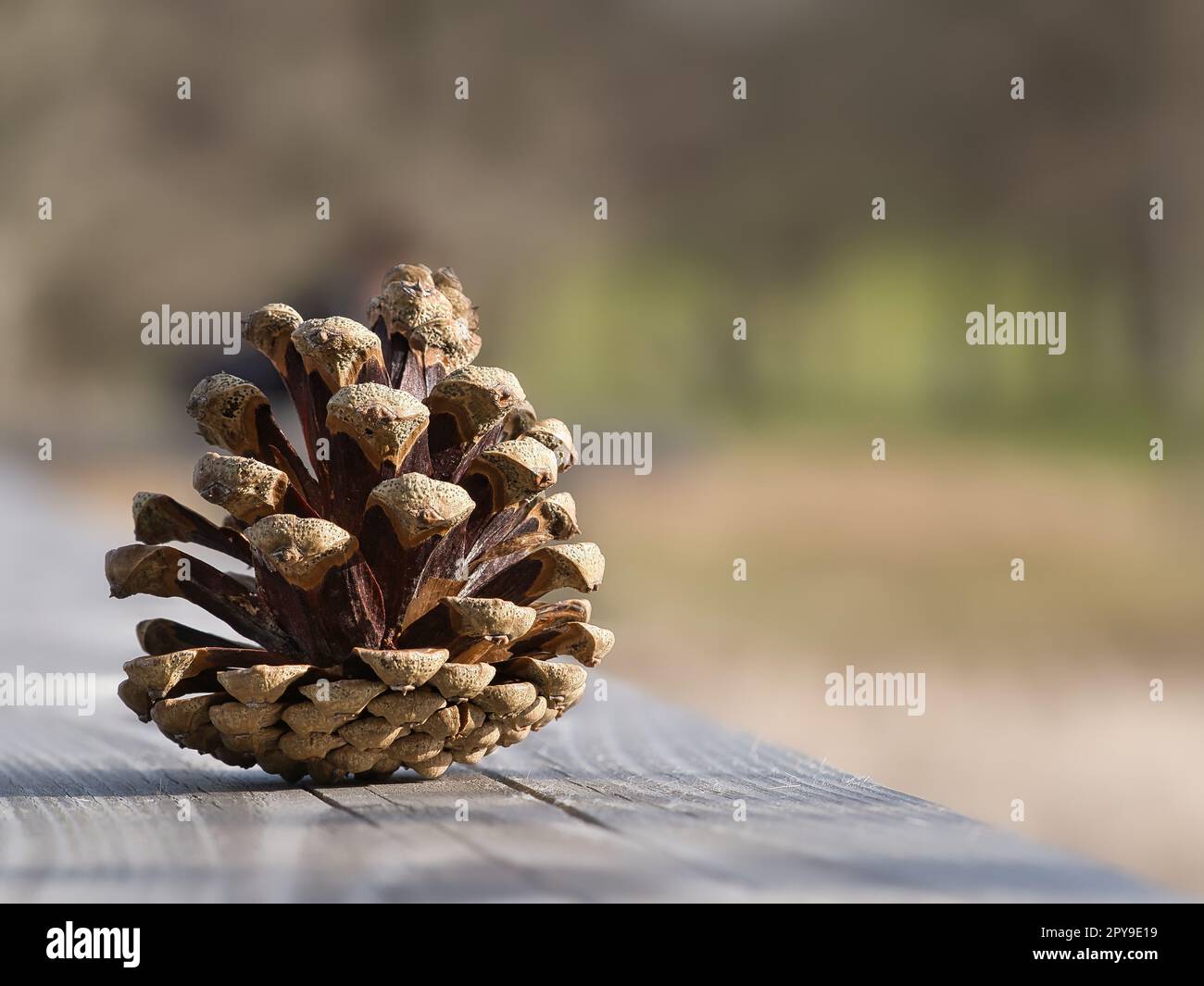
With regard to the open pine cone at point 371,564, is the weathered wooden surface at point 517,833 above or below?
below

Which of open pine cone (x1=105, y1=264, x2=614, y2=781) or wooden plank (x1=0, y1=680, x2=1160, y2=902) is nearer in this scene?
wooden plank (x1=0, y1=680, x2=1160, y2=902)

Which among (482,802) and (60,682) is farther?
(60,682)

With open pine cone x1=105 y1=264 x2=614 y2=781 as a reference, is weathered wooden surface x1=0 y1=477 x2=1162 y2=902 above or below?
below

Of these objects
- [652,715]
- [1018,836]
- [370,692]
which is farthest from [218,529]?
[1018,836]

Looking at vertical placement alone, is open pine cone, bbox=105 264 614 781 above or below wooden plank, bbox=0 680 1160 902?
above

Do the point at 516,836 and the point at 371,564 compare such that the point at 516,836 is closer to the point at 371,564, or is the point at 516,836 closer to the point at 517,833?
the point at 517,833

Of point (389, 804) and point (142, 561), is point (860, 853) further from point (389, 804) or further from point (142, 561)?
point (142, 561)
